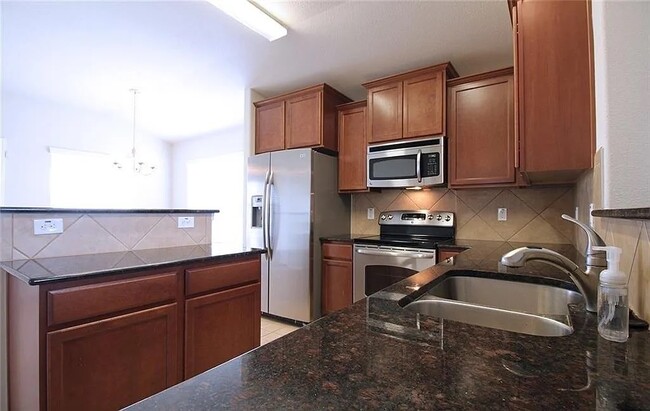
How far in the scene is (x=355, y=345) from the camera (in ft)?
1.97

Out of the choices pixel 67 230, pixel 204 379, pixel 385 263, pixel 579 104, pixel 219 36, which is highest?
pixel 219 36

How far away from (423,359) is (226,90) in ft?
12.5

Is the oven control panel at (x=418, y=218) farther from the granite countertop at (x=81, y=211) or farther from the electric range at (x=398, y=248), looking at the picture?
the granite countertop at (x=81, y=211)

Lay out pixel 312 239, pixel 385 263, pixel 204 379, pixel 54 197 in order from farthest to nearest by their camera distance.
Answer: pixel 54 197
pixel 312 239
pixel 385 263
pixel 204 379

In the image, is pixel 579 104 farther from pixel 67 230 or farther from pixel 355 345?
pixel 67 230

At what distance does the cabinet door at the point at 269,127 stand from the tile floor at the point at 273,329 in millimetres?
1851

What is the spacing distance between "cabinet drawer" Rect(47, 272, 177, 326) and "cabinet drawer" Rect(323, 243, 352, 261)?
172cm

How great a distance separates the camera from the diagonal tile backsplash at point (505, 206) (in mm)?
2631

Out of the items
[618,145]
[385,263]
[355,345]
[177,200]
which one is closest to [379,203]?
[385,263]

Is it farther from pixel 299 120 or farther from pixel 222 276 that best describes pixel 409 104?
pixel 222 276

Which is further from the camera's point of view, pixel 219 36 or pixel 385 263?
pixel 385 263

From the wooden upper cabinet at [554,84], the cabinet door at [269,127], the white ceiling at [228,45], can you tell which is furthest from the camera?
the cabinet door at [269,127]

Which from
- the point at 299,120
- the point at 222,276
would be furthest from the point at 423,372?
the point at 299,120

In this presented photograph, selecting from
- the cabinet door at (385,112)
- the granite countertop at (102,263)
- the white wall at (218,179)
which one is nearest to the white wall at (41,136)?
the white wall at (218,179)
